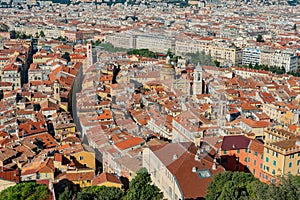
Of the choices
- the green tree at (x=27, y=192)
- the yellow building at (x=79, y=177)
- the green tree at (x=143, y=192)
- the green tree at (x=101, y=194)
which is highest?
the green tree at (x=143, y=192)

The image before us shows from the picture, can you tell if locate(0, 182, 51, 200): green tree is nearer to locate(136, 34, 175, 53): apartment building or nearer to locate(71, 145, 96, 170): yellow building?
locate(71, 145, 96, 170): yellow building

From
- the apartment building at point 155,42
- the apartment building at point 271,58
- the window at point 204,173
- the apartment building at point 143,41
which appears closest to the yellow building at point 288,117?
the window at point 204,173

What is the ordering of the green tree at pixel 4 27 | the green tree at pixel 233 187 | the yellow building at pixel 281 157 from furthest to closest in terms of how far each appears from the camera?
the green tree at pixel 4 27
the yellow building at pixel 281 157
the green tree at pixel 233 187

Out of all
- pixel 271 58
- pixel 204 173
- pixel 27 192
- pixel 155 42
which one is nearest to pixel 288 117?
pixel 204 173

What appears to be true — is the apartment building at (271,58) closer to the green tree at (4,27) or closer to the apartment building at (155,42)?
the apartment building at (155,42)

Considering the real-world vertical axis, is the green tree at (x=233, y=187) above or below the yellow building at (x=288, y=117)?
above

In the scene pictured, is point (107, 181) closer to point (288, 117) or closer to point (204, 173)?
point (204, 173)

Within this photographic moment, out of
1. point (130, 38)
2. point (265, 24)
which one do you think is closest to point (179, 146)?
point (130, 38)
